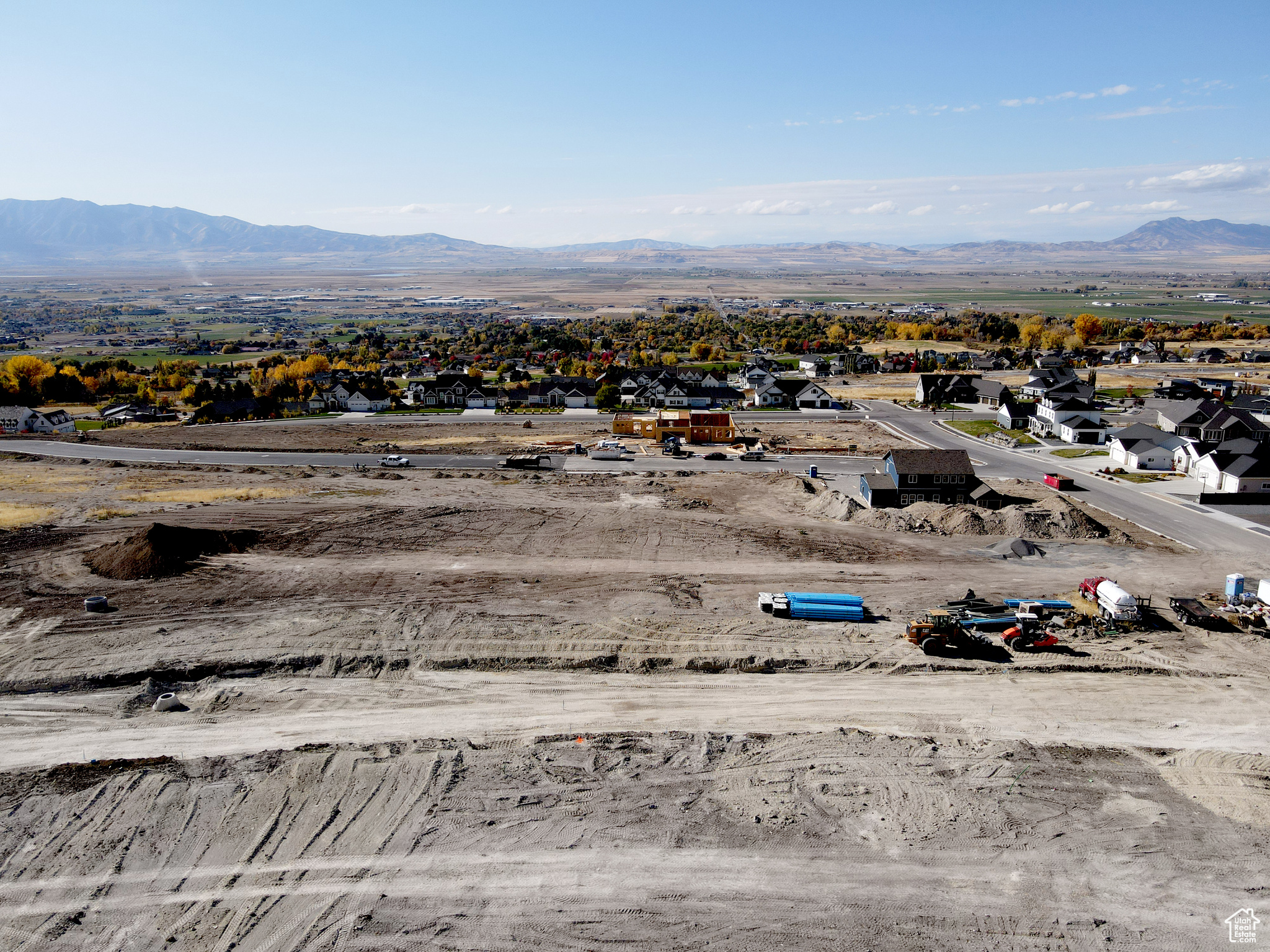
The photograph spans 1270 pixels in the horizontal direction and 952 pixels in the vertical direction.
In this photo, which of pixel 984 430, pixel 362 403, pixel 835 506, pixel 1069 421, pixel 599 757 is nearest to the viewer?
pixel 599 757

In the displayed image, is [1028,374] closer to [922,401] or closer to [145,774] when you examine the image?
[922,401]

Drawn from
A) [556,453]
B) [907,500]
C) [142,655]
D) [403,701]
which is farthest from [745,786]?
[556,453]

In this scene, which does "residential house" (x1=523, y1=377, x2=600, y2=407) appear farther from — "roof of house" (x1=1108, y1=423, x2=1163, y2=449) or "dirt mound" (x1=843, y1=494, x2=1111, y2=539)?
"roof of house" (x1=1108, y1=423, x2=1163, y2=449)

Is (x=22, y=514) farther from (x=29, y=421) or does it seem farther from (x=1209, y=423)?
(x=1209, y=423)

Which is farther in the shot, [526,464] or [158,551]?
[526,464]

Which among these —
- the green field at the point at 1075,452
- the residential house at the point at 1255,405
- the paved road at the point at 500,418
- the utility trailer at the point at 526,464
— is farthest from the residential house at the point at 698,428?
the residential house at the point at 1255,405

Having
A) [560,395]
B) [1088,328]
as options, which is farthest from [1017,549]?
[1088,328]

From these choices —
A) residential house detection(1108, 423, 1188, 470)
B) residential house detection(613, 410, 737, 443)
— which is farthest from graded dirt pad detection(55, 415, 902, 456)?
residential house detection(1108, 423, 1188, 470)
